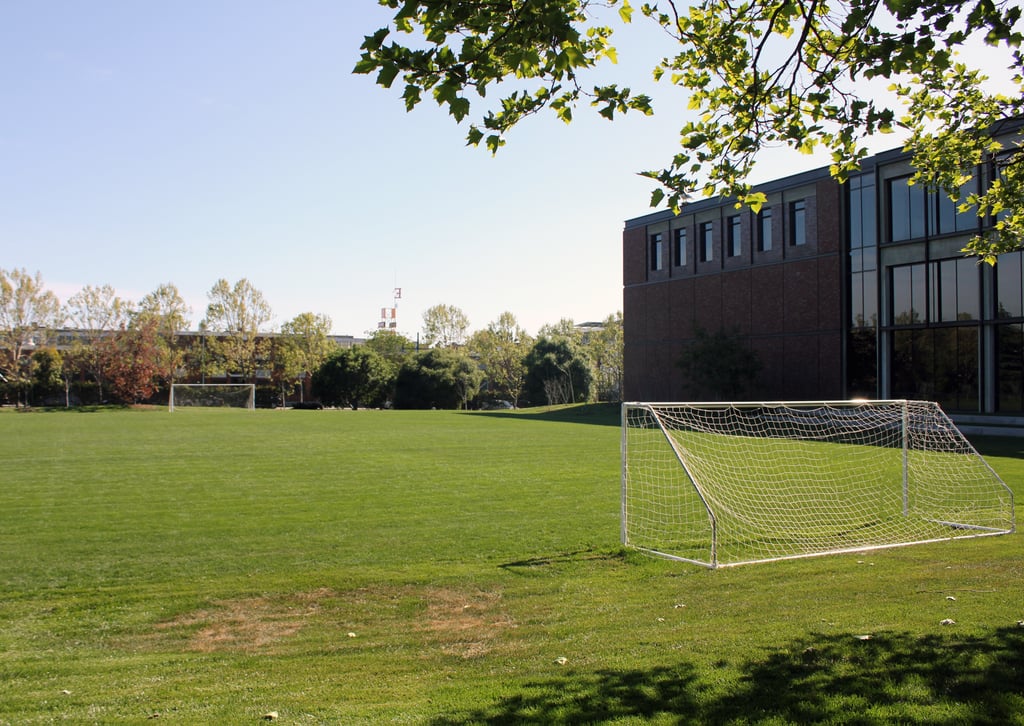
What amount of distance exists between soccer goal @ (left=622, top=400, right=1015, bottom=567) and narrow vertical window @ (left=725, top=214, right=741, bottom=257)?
85.7ft

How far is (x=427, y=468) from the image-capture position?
1834 centimetres

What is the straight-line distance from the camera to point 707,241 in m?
45.8

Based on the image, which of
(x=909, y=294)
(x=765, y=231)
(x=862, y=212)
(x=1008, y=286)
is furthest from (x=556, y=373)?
(x=1008, y=286)

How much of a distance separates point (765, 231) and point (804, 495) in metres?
30.9

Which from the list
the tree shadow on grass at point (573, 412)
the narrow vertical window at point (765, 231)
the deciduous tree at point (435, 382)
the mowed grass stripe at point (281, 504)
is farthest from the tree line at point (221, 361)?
the mowed grass stripe at point (281, 504)

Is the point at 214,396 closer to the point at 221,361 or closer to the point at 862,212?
the point at 221,361

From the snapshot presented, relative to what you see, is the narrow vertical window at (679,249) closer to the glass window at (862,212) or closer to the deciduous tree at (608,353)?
the glass window at (862,212)

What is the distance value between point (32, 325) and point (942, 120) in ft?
257

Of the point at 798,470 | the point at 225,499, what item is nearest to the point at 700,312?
the point at 798,470

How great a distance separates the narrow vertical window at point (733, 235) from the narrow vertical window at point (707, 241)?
1048 millimetres

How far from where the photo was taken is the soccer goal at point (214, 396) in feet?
198

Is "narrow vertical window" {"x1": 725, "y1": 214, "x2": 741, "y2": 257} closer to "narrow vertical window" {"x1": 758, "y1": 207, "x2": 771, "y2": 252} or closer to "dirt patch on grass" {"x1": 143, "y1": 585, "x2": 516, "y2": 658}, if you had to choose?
"narrow vertical window" {"x1": 758, "y1": 207, "x2": 771, "y2": 252}

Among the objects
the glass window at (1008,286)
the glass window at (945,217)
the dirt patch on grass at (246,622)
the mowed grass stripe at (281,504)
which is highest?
the glass window at (945,217)

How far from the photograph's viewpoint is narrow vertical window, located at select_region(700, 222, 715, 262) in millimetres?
45250
